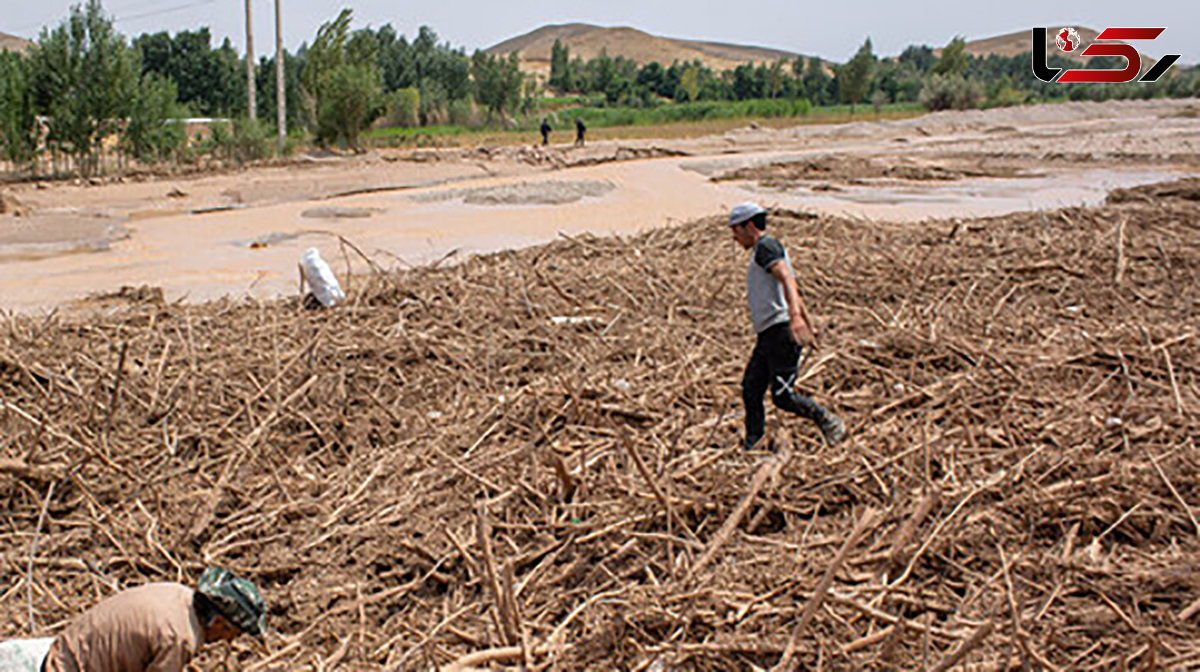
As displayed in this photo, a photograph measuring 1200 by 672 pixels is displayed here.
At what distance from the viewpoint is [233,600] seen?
3443 mm

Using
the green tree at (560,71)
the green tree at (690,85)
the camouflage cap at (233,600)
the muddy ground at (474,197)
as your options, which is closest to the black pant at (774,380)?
the camouflage cap at (233,600)

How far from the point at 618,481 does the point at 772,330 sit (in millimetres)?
1137

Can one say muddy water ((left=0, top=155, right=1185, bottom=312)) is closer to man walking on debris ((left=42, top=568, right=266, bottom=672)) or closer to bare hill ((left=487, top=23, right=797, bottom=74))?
man walking on debris ((left=42, top=568, right=266, bottom=672))

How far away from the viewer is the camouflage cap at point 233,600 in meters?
3.44

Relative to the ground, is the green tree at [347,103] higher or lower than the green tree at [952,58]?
lower

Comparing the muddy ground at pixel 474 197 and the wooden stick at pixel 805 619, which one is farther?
the muddy ground at pixel 474 197

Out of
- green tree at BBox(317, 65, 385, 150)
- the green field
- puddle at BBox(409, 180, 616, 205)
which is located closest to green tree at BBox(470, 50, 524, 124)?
the green field

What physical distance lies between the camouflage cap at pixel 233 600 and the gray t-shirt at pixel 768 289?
9.19 feet

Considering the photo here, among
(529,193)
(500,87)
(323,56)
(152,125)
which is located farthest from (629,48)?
(529,193)

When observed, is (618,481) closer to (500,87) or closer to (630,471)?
(630,471)

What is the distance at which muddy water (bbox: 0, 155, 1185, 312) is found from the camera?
13000mm

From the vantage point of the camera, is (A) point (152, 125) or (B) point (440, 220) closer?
(B) point (440, 220)

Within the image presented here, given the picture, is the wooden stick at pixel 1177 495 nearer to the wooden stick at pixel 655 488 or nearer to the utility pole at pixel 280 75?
the wooden stick at pixel 655 488

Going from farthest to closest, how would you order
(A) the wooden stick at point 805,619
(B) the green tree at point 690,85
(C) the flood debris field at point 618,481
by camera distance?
(B) the green tree at point 690,85 < (C) the flood debris field at point 618,481 < (A) the wooden stick at point 805,619
